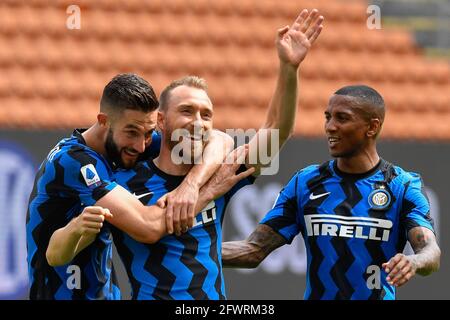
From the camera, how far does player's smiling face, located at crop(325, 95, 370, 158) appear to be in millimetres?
5641

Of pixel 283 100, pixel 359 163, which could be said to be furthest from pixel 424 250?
pixel 283 100

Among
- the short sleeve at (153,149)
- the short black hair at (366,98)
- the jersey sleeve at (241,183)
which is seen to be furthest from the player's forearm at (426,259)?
the short sleeve at (153,149)

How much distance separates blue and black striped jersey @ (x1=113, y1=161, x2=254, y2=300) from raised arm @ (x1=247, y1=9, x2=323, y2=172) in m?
0.39

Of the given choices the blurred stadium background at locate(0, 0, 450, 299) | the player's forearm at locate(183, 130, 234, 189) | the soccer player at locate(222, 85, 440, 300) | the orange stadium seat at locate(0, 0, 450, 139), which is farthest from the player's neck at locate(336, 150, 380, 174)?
the orange stadium seat at locate(0, 0, 450, 139)

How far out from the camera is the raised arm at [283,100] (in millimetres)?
5293

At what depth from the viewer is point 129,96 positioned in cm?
528

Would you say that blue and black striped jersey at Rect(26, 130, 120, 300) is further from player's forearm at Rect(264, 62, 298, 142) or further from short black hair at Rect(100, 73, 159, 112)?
player's forearm at Rect(264, 62, 298, 142)

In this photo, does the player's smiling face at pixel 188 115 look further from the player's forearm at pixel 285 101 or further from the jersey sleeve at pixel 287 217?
the jersey sleeve at pixel 287 217

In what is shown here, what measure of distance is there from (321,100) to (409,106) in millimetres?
1150

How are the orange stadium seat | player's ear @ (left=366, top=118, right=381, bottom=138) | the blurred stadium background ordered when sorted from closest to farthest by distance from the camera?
player's ear @ (left=366, top=118, right=381, bottom=138), the blurred stadium background, the orange stadium seat

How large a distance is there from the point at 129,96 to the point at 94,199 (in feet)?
1.85

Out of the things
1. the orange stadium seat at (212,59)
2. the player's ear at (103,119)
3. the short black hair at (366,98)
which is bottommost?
the player's ear at (103,119)

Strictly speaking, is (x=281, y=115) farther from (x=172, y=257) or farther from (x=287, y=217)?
(x=172, y=257)

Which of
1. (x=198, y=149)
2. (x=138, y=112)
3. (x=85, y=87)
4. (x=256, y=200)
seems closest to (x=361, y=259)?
(x=198, y=149)
